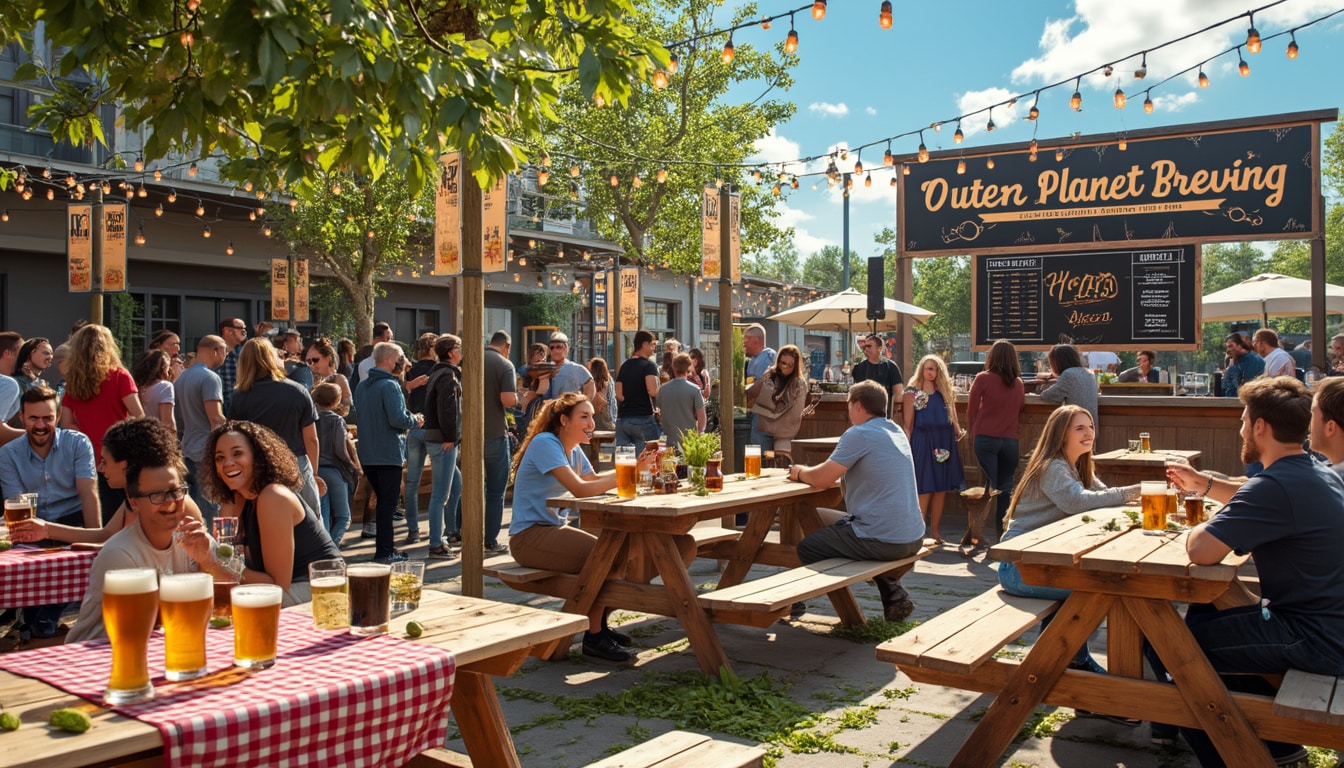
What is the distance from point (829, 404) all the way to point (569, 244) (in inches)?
531

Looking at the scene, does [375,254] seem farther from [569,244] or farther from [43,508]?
[43,508]

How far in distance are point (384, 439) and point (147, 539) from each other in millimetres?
4830

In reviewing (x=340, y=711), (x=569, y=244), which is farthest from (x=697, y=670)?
(x=569, y=244)

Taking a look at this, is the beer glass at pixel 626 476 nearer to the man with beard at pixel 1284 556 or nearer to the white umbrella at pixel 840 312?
the man with beard at pixel 1284 556

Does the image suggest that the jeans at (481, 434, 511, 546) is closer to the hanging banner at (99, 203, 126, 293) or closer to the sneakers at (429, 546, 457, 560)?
the sneakers at (429, 546, 457, 560)

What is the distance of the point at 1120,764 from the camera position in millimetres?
4059

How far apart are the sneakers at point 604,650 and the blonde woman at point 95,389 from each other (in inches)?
124

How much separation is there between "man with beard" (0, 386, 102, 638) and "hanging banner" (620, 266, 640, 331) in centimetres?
1102

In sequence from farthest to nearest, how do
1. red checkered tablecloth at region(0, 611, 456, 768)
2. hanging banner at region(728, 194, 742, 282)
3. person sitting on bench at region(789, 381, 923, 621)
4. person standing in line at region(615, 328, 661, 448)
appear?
person standing in line at region(615, 328, 661, 448)
hanging banner at region(728, 194, 742, 282)
person sitting on bench at region(789, 381, 923, 621)
red checkered tablecloth at region(0, 611, 456, 768)

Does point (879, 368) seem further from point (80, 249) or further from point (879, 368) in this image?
point (80, 249)

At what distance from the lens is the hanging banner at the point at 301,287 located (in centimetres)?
1625

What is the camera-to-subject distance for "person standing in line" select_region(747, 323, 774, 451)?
9.69 metres

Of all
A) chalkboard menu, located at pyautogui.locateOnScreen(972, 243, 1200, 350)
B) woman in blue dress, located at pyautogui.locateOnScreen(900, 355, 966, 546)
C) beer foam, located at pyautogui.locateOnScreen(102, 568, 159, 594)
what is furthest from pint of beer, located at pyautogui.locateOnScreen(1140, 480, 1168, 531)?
chalkboard menu, located at pyautogui.locateOnScreen(972, 243, 1200, 350)

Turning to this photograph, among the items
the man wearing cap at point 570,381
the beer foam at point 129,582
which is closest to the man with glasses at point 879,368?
the man wearing cap at point 570,381
